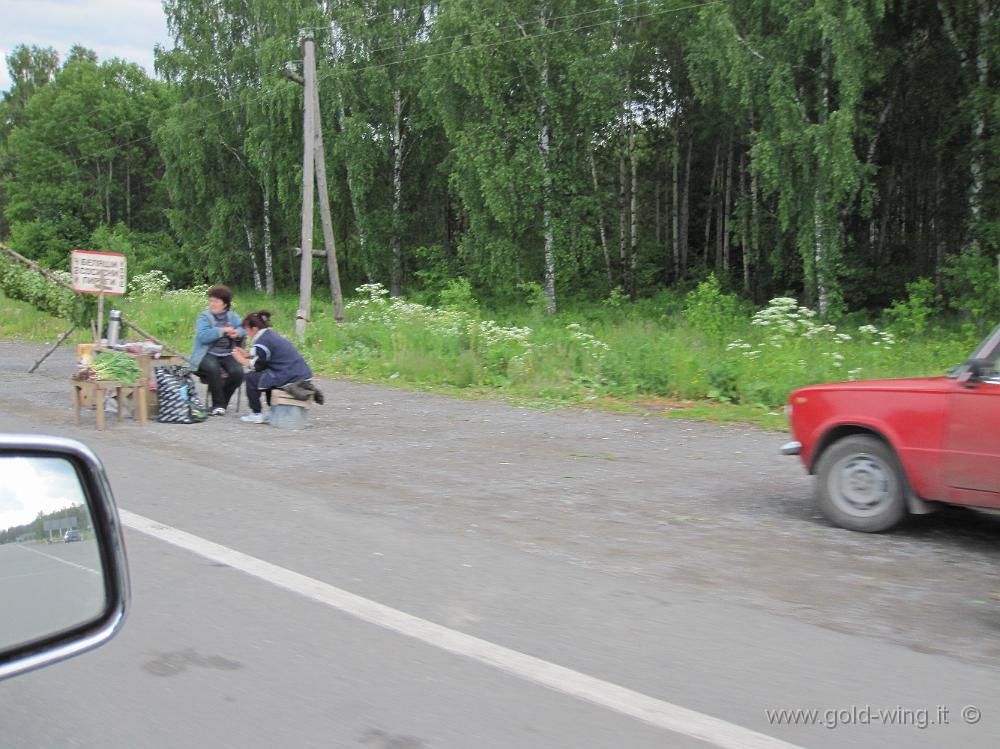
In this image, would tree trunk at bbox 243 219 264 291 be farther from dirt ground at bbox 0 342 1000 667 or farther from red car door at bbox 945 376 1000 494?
red car door at bbox 945 376 1000 494

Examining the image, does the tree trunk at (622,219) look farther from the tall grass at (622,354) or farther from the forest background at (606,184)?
the tall grass at (622,354)

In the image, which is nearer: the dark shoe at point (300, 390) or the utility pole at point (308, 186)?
the dark shoe at point (300, 390)

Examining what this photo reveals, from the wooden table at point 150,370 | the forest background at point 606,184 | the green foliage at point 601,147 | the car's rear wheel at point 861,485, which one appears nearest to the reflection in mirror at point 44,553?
the car's rear wheel at point 861,485

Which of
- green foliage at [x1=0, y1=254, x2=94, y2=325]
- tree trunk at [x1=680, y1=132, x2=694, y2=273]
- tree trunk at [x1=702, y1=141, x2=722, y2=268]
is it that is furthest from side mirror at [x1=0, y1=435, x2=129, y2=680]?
tree trunk at [x1=702, y1=141, x2=722, y2=268]

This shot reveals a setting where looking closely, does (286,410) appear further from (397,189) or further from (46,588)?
(397,189)

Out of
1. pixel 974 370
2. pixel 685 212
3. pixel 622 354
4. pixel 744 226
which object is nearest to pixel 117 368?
pixel 622 354

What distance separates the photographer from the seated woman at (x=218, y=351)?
12406 mm

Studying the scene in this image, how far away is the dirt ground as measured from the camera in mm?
5141

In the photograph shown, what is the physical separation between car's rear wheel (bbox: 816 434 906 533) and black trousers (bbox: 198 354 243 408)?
8.32 meters

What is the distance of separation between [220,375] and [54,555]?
10.9 m

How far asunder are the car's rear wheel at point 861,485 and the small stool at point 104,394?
27.7ft

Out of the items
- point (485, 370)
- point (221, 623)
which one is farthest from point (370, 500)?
point (485, 370)

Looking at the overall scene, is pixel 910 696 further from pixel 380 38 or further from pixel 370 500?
pixel 380 38

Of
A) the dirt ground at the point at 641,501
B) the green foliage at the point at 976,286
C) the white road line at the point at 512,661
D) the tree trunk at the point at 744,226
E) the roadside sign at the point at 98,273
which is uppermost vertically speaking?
the tree trunk at the point at 744,226
